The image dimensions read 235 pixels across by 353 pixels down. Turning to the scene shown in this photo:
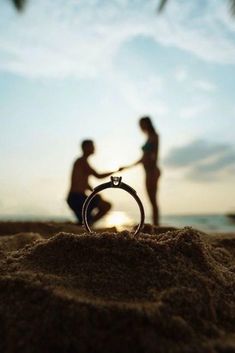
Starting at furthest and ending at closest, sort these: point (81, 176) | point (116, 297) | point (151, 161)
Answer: point (151, 161) → point (81, 176) → point (116, 297)

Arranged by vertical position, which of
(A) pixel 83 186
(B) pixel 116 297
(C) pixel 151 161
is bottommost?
(B) pixel 116 297

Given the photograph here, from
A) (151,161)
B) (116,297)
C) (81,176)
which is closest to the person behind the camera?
(116,297)

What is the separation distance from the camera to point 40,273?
2.87 metres

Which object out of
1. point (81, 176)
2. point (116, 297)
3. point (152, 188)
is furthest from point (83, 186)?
point (116, 297)

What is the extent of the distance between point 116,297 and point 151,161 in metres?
5.27

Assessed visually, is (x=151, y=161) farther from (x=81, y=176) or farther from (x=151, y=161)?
(x=81, y=176)

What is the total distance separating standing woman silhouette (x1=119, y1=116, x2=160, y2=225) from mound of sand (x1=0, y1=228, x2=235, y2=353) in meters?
4.39

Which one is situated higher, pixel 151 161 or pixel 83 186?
pixel 151 161

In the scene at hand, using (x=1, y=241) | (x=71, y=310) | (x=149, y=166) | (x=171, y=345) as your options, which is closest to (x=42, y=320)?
(x=71, y=310)

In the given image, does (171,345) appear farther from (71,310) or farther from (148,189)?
(148,189)

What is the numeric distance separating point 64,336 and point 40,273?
61cm

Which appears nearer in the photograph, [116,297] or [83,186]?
[116,297]

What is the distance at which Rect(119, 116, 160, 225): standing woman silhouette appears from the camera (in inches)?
307

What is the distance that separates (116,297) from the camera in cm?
263
